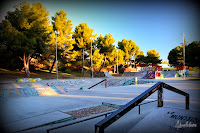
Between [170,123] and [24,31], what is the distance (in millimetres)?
24266

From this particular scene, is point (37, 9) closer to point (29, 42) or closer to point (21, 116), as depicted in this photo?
point (29, 42)

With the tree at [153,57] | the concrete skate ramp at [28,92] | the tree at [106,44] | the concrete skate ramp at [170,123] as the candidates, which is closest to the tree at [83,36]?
the tree at [106,44]

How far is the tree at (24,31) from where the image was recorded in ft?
66.5

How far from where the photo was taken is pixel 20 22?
21.4 meters

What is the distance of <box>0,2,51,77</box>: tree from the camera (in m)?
20.3

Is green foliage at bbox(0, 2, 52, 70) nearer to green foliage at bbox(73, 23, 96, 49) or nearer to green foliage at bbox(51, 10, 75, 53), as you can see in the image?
green foliage at bbox(51, 10, 75, 53)

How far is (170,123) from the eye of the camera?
3.23 metres

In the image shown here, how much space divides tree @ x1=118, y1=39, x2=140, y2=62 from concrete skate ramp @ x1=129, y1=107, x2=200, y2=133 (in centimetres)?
4484

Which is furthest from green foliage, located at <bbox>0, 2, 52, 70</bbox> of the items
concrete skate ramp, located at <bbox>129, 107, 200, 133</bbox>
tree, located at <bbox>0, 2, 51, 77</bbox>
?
concrete skate ramp, located at <bbox>129, 107, 200, 133</bbox>

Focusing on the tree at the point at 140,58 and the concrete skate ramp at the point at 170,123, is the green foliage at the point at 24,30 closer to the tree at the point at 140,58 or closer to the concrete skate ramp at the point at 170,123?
the concrete skate ramp at the point at 170,123

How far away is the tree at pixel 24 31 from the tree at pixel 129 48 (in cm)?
2984

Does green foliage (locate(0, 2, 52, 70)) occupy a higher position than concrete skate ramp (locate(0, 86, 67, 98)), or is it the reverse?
green foliage (locate(0, 2, 52, 70))

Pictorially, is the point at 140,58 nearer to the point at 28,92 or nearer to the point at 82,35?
the point at 82,35

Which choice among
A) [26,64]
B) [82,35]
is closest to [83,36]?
[82,35]
